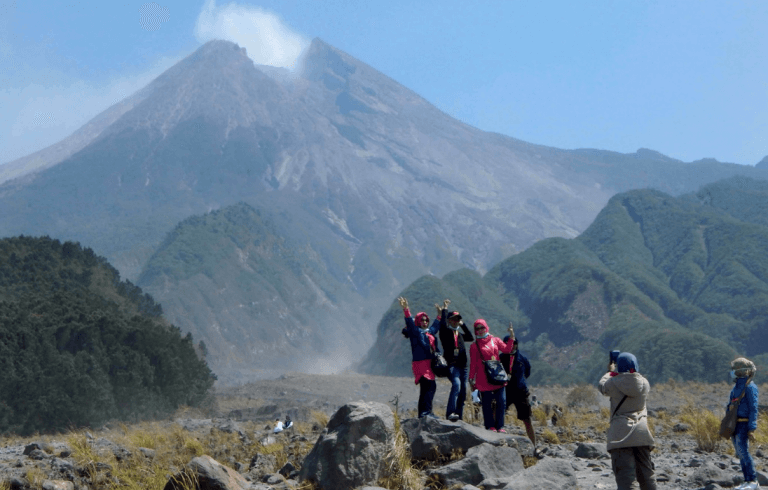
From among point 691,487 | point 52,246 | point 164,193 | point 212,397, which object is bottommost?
point 212,397

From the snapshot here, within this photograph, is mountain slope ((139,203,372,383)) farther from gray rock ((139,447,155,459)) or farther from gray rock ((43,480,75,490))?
gray rock ((43,480,75,490))

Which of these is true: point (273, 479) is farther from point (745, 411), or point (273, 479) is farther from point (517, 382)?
point (745, 411)

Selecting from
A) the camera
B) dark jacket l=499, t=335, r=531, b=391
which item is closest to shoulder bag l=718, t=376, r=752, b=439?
the camera

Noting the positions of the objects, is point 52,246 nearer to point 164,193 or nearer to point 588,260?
point 588,260

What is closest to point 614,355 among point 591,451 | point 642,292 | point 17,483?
point 591,451

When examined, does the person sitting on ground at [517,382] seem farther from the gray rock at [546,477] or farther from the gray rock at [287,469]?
the gray rock at [287,469]

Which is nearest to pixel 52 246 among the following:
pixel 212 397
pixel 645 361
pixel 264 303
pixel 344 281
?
pixel 212 397
